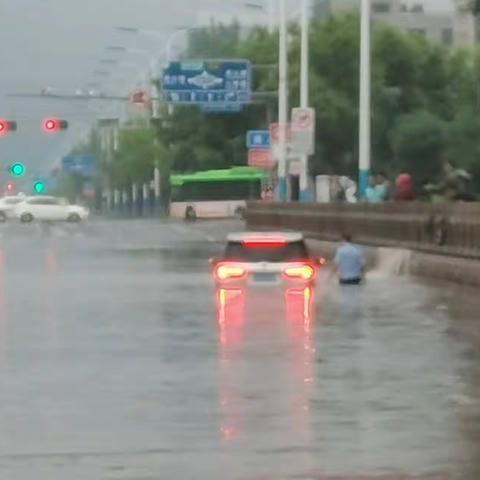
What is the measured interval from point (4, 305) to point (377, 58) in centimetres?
5211

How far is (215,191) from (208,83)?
3019 centimetres

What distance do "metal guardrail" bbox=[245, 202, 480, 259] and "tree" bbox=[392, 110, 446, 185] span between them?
12888 millimetres

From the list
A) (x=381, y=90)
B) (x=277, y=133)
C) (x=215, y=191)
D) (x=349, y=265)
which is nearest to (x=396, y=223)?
(x=349, y=265)

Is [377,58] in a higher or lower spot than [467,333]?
higher

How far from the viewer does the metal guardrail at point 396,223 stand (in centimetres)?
3519

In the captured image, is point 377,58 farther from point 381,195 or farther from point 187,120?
point 381,195

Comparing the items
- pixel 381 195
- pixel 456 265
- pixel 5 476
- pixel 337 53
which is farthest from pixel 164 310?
pixel 337 53

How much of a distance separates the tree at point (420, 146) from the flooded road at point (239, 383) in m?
37.1

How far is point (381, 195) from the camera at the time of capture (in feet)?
160

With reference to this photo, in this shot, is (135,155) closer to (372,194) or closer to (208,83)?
(208,83)

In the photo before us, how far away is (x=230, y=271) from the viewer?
2989cm

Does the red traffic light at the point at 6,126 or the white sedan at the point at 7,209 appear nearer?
the red traffic light at the point at 6,126

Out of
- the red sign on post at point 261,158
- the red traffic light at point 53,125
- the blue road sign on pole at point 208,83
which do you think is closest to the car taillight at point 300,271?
the blue road sign on pole at point 208,83

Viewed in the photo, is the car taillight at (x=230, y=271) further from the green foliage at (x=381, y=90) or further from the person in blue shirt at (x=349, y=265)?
the green foliage at (x=381, y=90)
